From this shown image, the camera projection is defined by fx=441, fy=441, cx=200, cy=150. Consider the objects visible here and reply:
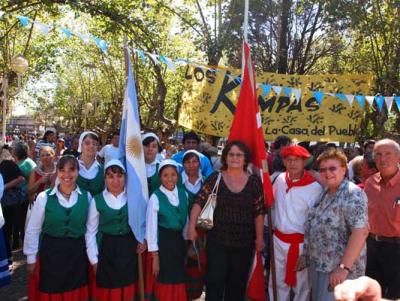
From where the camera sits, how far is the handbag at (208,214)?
12.8ft

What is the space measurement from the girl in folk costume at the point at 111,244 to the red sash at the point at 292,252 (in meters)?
1.34

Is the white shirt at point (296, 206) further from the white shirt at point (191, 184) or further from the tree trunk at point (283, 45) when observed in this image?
the tree trunk at point (283, 45)

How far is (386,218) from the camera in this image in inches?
155

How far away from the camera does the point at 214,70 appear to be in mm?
6988

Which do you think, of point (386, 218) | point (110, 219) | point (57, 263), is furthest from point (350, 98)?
point (57, 263)

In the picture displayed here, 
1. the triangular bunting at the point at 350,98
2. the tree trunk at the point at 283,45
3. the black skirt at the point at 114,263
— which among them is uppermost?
the tree trunk at the point at 283,45

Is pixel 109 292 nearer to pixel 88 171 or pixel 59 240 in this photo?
pixel 59 240

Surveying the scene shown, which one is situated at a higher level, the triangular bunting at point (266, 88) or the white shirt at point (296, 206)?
the triangular bunting at point (266, 88)

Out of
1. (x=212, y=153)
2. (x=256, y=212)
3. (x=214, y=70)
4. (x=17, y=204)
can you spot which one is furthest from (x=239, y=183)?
(x=17, y=204)

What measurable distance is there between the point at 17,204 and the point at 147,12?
7.44 meters

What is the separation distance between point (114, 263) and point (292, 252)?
1.60 m

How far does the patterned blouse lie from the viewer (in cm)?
329

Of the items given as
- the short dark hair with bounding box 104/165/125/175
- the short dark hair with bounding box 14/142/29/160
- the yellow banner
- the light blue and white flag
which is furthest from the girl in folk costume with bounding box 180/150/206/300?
the short dark hair with bounding box 14/142/29/160

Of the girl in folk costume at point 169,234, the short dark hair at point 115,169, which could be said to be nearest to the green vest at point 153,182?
the girl in folk costume at point 169,234
